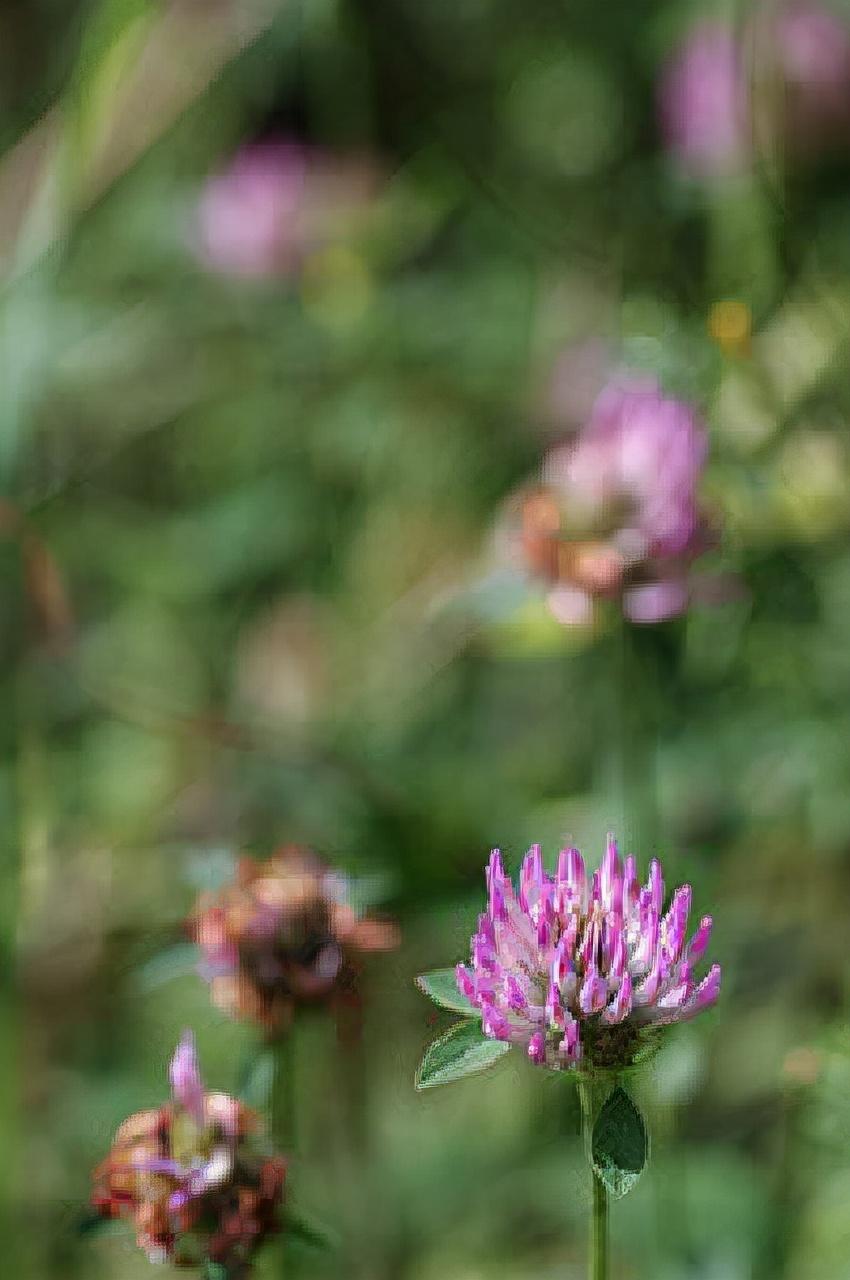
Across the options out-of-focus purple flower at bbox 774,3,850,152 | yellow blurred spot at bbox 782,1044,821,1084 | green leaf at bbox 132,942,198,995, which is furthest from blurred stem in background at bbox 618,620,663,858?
out-of-focus purple flower at bbox 774,3,850,152

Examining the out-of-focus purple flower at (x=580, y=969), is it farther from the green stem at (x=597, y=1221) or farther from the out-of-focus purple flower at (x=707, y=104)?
the out-of-focus purple flower at (x=707, y=104)

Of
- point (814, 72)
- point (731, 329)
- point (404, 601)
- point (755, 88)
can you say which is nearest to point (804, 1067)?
point (731, 329)

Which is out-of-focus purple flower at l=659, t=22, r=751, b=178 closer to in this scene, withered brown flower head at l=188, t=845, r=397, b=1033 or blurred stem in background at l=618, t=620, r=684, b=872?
blurred stem in background at l=618, t=620, r=684, b=872

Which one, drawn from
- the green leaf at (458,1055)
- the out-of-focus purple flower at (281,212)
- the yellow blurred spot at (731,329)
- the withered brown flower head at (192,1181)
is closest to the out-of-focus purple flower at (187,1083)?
the withered brown flower head at (192,1181)

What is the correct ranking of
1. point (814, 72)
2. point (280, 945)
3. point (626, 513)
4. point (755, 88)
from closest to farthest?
1. point (280, 945)
2. point (626, 513)
3. point (755, 88)
4. point (814, 72)

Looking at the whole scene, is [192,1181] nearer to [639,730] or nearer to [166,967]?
[166,967]

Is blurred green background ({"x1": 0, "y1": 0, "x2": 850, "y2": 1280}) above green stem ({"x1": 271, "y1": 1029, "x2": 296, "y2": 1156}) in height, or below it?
above

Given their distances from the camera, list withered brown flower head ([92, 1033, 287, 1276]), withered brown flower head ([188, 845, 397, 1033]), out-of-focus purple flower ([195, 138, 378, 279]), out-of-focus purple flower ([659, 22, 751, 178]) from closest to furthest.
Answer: withered brown flower head ([92, 1033, 287, 1276]) < withered brown flower head ([188, 845, 397, 1033]) < out-of-focus purple flower ([659, 22, 751, 178]) < out-of-focus purple flower ([195, 138, 378, 279])
